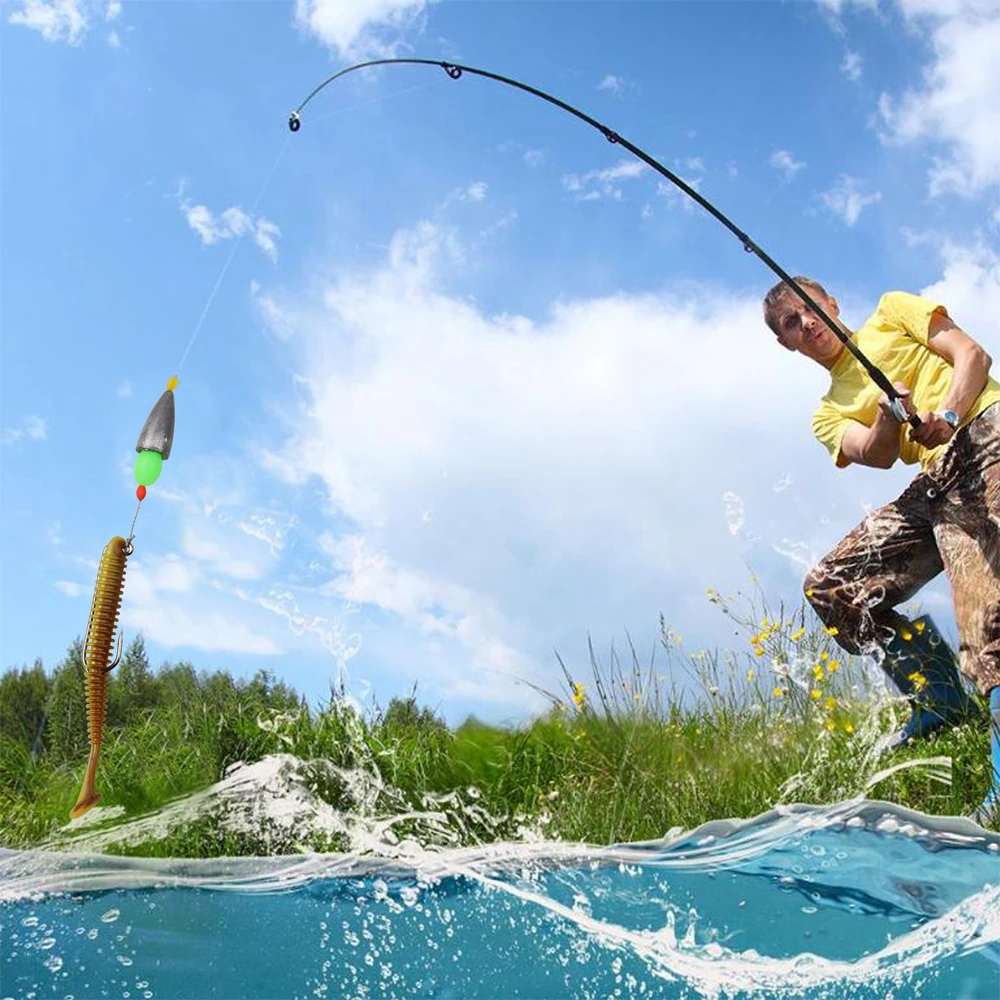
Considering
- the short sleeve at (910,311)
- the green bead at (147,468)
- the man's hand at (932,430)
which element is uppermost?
the short sleeve at (910,311)

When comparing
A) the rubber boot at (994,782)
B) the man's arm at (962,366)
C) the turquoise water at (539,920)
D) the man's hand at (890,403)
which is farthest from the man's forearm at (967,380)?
the turquoise water at (539,920)

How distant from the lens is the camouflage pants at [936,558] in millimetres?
4008

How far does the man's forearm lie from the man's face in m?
0.52

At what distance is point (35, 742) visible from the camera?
5.28 metres

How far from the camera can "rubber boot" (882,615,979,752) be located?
4.60 metres

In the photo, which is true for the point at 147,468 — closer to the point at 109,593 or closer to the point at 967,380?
the point at 109,593

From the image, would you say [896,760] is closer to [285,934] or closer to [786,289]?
[786,289]

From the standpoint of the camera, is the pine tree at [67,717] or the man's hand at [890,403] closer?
the man's hand at [890,403]

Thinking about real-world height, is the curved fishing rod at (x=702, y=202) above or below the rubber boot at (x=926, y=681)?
above

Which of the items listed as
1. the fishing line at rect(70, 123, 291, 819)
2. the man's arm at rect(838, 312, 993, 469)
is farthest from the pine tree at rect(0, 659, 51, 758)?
the man's arm at rect(838, 312, 993, 469)

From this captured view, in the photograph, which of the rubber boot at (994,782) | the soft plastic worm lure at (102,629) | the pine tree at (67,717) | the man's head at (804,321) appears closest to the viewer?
the soft plastic worm lure at (102,629)

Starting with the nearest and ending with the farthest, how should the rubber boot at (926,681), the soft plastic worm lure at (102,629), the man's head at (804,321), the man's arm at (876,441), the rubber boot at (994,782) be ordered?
the soft plastic worm lure at (102,629) < the rubber boot at (994,782) < the man's arm at (876,441) < the man's head at (804,321) < the rubber boot at (926,681)

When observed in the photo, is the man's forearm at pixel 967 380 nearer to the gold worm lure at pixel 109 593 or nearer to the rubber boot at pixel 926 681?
the rubber boot at pixel 926 681

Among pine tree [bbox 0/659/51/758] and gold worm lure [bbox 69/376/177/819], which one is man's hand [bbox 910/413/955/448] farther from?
pine tree [bbox 0/659/51/758]
